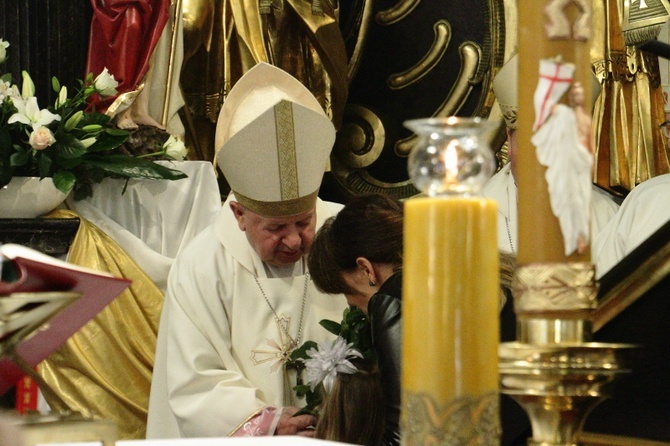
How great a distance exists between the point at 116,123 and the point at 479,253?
3768mm

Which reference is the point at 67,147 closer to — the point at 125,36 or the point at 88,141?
the point at 88,141

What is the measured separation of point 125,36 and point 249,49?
1.75 feet

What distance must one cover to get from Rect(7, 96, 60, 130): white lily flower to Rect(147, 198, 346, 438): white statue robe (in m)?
0.66

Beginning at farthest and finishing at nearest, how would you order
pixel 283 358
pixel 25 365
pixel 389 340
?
pixel 283 358, pixel 389 340, pixel 25 365

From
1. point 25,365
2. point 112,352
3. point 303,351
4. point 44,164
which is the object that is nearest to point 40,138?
point 44,164

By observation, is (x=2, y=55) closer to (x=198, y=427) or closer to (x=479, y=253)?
(x=198, y=427)

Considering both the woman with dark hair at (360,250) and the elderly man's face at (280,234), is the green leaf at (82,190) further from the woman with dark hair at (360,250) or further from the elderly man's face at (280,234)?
the woman with dark hair at (360,250)

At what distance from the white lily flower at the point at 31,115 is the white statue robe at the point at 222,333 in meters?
0.66

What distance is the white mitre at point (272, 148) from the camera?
3398 mm

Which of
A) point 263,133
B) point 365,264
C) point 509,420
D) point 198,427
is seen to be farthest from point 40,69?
point 509,420

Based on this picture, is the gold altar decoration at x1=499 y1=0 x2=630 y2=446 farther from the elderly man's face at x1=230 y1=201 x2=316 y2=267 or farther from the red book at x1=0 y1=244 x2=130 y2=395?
the elderly man's face at x1=230 y1=201 x2=316 y2=267

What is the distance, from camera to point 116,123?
4406 mm

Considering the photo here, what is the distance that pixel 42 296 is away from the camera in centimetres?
91

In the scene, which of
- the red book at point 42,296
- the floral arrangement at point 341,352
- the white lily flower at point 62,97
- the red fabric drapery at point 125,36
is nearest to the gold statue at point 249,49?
the red fabric drapery at point 125,36
